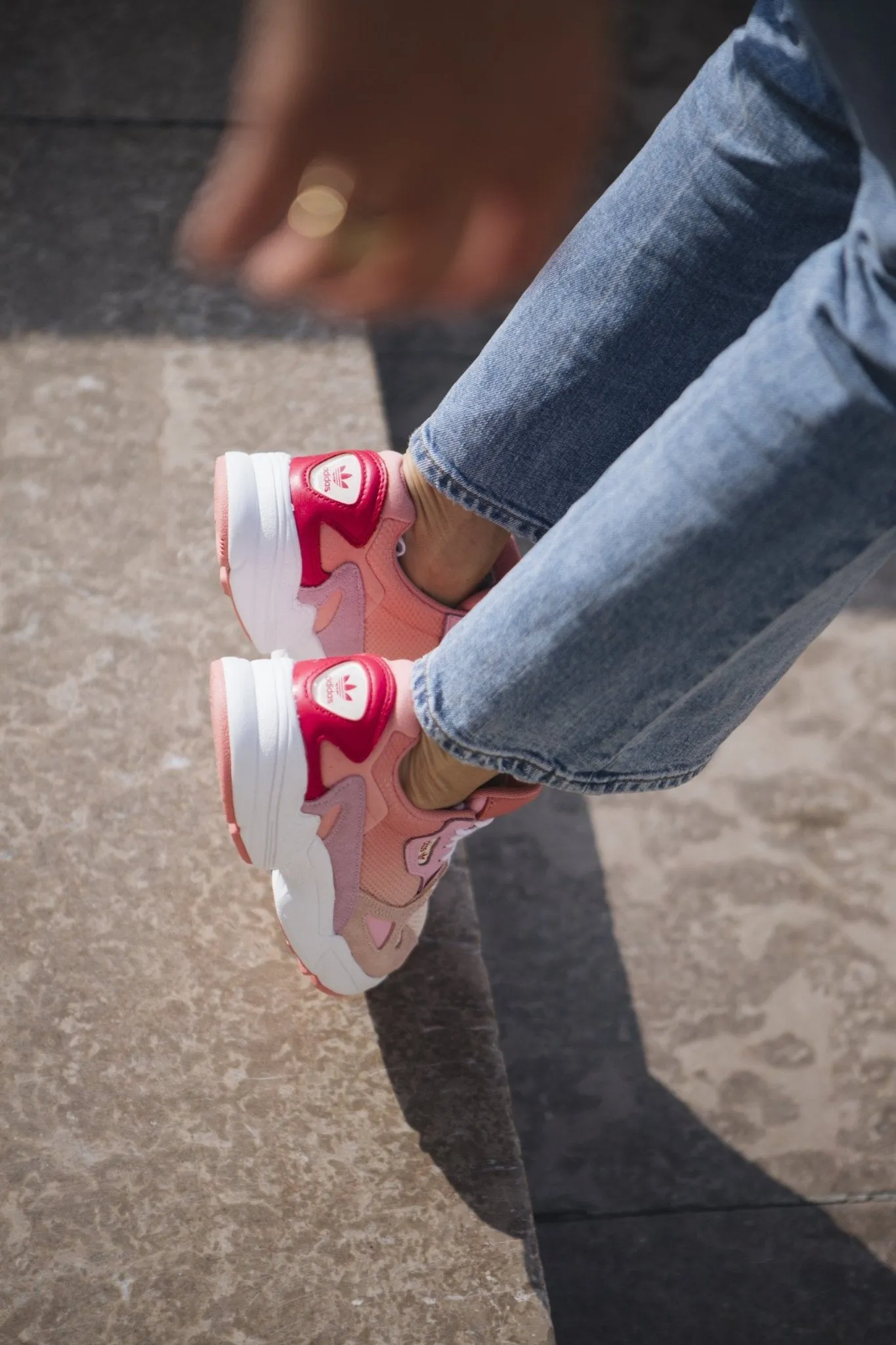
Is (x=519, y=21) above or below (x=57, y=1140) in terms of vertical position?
above

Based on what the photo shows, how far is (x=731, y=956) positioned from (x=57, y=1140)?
0.85 m

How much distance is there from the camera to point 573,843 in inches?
61.1

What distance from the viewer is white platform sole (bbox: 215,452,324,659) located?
111 cm

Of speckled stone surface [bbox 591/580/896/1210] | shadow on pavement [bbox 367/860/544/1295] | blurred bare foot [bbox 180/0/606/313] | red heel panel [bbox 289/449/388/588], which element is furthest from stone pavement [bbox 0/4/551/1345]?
blurred bare foot [bbox 180/0/606/313]

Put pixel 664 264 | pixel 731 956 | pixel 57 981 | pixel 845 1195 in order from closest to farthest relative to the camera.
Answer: pixel 664 264 < pixel 57 981 < pixel 845 1195 < pixel 731 956

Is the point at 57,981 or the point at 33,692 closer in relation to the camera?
the point at 57,981

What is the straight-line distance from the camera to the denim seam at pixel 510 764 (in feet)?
2.84

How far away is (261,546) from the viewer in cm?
111

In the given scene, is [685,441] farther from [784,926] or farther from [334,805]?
[784,926]

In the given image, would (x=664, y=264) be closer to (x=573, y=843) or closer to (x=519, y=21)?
(x=519, y=21)

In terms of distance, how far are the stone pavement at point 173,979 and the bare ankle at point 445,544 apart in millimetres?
296

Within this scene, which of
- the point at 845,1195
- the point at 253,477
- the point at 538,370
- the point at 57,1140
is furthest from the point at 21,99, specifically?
the point at 845,1195
